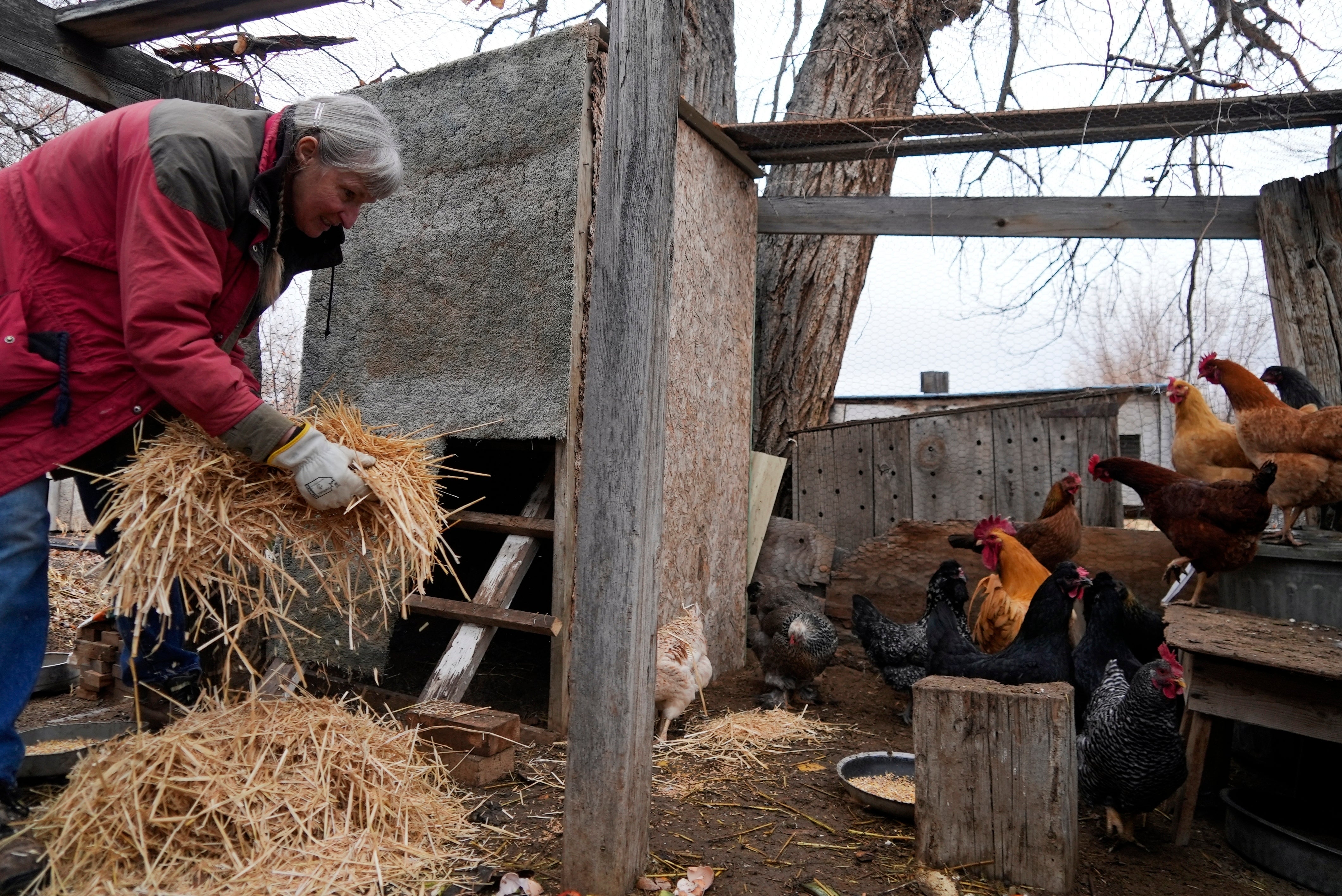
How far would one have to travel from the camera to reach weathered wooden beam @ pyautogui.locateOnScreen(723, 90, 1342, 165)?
11.7ft

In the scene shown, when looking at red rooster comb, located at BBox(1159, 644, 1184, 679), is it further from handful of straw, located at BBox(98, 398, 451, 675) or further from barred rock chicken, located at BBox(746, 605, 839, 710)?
handful of straw, located at BBox(98, 398, 451, 675)

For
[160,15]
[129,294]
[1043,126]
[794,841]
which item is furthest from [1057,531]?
[160,15]

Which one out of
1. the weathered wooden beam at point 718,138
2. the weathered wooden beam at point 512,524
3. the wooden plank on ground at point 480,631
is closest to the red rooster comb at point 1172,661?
the weathered wooden beam at point 512,524

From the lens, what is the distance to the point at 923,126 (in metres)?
3.94

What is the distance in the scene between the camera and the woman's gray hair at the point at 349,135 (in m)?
2.22

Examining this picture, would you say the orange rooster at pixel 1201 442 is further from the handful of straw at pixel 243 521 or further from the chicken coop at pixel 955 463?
the handful of straw at pixel 243 521

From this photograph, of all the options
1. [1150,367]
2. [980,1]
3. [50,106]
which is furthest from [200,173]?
[1150,367]

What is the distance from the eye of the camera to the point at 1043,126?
3867 millimetres

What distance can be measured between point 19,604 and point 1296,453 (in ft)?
16.0

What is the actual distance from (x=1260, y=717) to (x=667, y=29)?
293cm

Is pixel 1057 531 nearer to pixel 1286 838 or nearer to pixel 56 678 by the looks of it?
pixel 1286 838

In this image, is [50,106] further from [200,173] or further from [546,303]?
[200,173]

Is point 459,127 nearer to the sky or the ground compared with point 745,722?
nearer to the sky

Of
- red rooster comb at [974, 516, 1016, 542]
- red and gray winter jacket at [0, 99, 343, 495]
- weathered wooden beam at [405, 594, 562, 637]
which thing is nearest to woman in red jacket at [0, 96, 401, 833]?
red and gray winter jacket at [0, 99, 343, 495]
